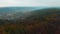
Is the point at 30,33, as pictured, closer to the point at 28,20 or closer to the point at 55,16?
the point at 28,20

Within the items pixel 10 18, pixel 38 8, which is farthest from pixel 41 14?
Result: pixel 10 18

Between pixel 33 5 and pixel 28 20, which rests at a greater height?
pixel 33 5

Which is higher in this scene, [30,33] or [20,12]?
[20,12]

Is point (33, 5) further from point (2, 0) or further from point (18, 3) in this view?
point (2, 0)

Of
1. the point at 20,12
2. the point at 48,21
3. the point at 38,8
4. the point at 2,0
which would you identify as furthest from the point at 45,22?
the point at 2,0

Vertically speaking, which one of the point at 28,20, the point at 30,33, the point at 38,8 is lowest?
the point at 30,33

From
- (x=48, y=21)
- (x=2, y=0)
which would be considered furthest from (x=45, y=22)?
(x=2, y=0)
